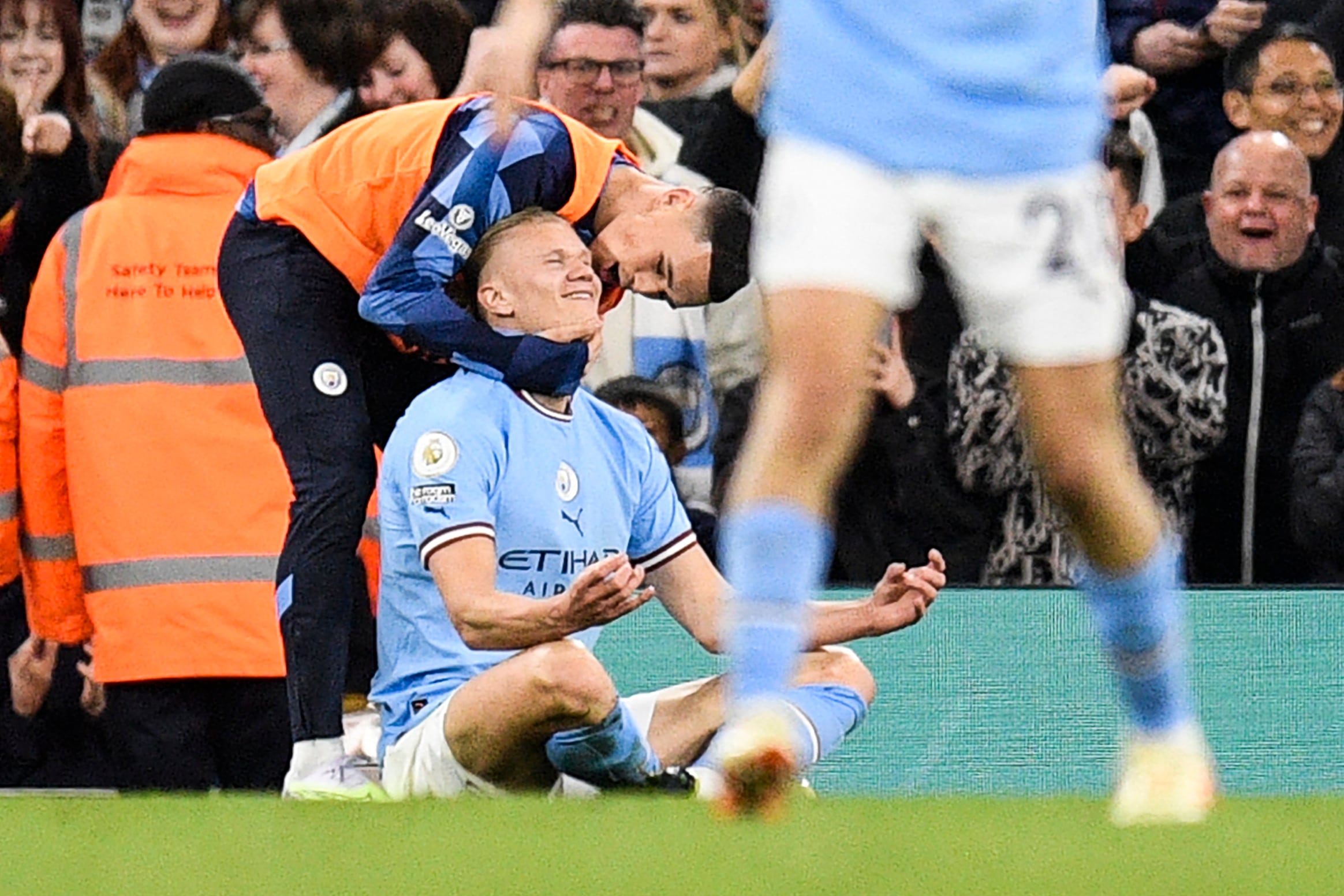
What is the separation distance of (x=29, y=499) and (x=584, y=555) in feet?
5.84

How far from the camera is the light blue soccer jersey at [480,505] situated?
4.36 meters

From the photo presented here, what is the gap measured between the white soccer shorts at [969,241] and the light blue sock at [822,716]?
1309 mm

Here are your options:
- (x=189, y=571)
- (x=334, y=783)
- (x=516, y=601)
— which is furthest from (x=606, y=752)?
(x=189, y=571)

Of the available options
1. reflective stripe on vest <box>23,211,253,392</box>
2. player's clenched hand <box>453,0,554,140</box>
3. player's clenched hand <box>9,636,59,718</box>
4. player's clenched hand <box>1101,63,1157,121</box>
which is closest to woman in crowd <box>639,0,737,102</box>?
player's clenched hand <box>1101,63,1157,121</box>

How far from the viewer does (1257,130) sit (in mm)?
6004

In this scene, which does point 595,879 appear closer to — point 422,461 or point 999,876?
point 999,876

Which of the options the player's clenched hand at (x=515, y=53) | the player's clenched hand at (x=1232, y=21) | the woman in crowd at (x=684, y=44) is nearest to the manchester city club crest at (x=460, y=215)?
the player's clenched hand at (x=515, y=53)

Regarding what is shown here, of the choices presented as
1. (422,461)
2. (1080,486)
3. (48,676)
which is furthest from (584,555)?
(48,676)

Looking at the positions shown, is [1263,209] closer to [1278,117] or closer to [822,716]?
[1278,117]

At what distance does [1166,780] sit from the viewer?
319cm

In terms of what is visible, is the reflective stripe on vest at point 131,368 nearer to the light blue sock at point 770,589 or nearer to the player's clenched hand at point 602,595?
the player's clenched hand at point 602,595

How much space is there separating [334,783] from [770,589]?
209 centimetres

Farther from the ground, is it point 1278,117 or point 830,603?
point 1278,117

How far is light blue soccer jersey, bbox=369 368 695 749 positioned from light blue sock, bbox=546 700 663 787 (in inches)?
9.2
